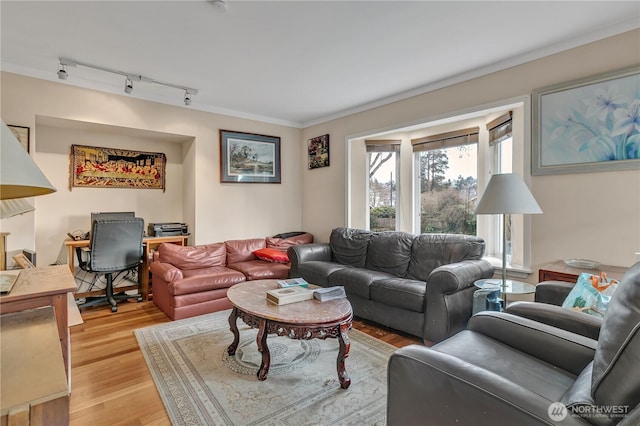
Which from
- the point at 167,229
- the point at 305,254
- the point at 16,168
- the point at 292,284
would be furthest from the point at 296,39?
the point at 167,229

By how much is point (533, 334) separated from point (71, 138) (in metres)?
4.86

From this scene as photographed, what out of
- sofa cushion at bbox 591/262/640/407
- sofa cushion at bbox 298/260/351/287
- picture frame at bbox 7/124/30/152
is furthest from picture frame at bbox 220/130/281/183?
sofa cushion at bbox 591/262/640/407

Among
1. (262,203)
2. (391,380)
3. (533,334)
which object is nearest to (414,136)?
(262,203)

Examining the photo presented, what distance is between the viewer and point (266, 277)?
3807 millimetres

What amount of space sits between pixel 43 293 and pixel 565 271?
359cm

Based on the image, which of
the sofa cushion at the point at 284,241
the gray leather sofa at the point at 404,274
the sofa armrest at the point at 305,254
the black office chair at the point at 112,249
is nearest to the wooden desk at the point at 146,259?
the black office chair at the point at 112,249

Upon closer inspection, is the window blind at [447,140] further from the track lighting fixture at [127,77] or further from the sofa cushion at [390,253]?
the track lighting fixture at [127,77]

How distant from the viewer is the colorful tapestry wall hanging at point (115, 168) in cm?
385

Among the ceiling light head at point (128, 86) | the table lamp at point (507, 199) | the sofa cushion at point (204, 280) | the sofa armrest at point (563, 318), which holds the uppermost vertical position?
the ceiling light head at point (128, 86)

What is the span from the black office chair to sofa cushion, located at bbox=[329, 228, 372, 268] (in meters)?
2.34

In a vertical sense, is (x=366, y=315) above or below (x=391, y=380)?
below

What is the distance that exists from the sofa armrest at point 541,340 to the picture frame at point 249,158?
3.73 metres

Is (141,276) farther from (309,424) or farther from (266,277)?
(309,424)

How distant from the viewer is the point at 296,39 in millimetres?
2535
